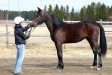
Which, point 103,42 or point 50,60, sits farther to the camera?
point 50,60

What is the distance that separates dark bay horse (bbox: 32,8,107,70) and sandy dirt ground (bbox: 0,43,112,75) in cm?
49

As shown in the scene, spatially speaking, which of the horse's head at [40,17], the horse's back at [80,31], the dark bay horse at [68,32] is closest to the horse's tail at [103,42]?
the dark bay horse at [68,32]

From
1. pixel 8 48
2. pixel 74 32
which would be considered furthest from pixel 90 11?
pixel 74 32

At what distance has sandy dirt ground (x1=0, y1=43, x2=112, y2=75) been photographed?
9.40 meters

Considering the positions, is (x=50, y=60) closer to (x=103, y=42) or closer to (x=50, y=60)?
(x=50, y=60)

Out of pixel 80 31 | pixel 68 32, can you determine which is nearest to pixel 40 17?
pixel 68 32

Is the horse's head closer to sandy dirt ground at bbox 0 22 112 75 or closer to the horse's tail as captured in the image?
sandy dirt ground at bbox 0 22 112 75

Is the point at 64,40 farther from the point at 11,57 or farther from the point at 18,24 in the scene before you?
the point at 11,57

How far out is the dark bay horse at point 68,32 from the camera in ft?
31.8

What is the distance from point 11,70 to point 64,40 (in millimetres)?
1938

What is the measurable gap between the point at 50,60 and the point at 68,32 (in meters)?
2.97

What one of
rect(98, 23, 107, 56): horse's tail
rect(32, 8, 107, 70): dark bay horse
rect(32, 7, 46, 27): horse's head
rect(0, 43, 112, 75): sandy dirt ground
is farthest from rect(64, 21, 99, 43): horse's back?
rect(0, 43, 112, 75): sandy dirt ground

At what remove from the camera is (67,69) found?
32.3ft

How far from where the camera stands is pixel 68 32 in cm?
980
